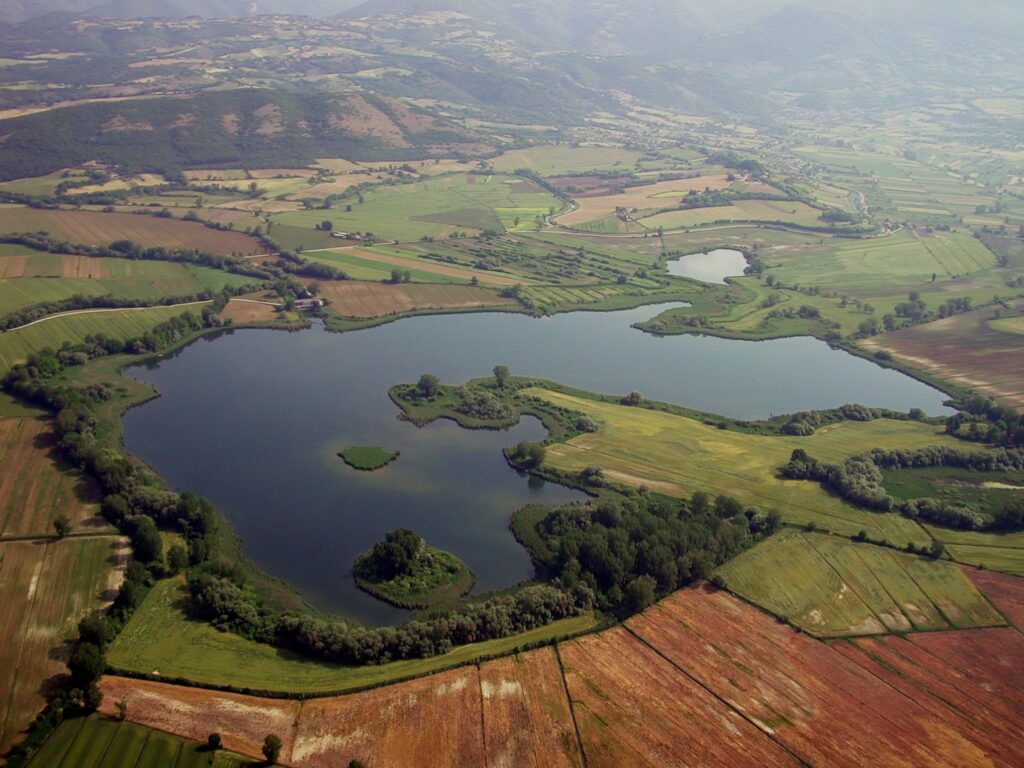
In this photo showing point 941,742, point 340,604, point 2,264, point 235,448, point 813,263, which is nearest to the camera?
point 941,742

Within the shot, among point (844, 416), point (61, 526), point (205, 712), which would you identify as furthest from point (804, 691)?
point (61, 526)

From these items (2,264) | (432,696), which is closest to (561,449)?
(432,696)

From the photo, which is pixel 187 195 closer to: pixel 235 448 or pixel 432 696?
pixel 235 448

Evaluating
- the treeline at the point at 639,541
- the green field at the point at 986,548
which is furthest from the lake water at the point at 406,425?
the green field at the point at 986,548

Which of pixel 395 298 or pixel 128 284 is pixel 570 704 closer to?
pixel 395 298

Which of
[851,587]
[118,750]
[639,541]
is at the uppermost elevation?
[118,750]
